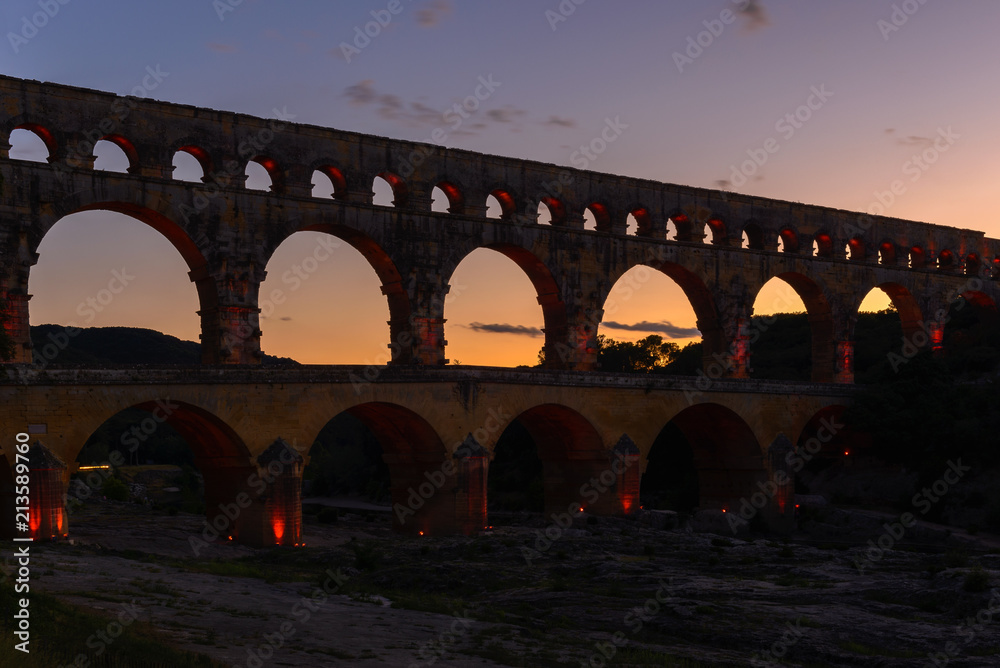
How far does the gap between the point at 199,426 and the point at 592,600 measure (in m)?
15.4

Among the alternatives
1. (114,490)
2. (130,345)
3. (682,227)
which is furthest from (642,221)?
(130,345)

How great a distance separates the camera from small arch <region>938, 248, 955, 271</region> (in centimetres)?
6112

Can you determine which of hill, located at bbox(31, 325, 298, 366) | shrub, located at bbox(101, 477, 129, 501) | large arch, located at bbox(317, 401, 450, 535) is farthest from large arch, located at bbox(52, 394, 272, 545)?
hill, located at bbox(31, 325, 298, 366)

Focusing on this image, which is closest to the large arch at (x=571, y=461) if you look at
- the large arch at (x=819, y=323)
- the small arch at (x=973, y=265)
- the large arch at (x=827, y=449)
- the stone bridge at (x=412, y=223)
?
the stone bridge at (x=412, y=223)

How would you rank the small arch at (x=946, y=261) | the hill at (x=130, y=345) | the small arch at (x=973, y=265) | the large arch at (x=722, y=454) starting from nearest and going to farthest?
the large arch at (x=722, y=454)
the small arch at (x=946, y=261)
the small arch at (x=973, y=265)
the hill at (x=130, y=345)

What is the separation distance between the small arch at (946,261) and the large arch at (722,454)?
70.0 ft

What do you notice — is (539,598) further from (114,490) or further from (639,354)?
(639,354)

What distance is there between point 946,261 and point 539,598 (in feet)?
147

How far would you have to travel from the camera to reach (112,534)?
3422 cm

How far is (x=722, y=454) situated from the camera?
48656 mm

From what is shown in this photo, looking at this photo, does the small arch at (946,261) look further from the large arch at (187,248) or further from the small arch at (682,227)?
the large arch at (187,248)

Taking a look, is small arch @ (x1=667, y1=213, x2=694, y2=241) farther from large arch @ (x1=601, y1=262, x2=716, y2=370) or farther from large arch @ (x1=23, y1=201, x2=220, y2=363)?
large arch @ (x1=23, y1=201, x2=220, y2=363)

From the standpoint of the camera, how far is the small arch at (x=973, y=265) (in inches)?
2465

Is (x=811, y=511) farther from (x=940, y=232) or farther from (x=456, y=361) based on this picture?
(x=456, y=361)
